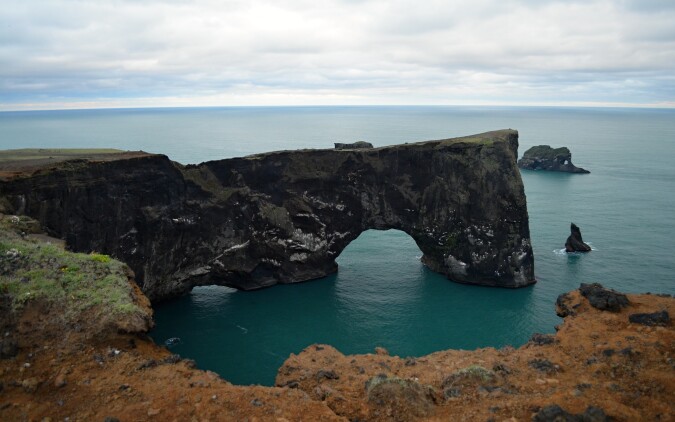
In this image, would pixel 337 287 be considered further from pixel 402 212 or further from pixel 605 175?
pixel 605 175

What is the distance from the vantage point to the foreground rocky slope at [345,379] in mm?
16656

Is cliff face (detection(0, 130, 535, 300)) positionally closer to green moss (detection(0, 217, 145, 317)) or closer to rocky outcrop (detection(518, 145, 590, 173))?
green moss (detection(0, 217, 145, 317))

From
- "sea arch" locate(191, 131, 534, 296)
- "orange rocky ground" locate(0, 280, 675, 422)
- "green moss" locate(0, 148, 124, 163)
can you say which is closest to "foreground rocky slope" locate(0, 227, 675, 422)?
"orange rocky ground" locate(0, 280, 675, 422)

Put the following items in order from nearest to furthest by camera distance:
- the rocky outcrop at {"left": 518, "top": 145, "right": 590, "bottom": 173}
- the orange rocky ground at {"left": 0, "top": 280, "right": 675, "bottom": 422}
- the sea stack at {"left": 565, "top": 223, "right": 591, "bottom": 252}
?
the orange rocky ground at {"left": 0, "top": 280, "right": 675, "bottom": 422} < the sea stack at {"left": 565, "top": 223, "right": 591, "bottom": 252} < the rocky outcrop at {"left": 518, "top": 145, "right": 590, "bottom": 173}

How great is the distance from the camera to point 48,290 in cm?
2273

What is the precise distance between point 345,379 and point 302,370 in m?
2.40

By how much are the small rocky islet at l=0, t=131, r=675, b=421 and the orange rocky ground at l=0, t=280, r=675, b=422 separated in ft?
0.17

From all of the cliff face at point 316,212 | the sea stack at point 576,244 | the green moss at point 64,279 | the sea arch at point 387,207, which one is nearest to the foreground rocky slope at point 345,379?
the green moss at point 64,279

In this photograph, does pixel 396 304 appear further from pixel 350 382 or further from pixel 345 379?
pixel 350 382

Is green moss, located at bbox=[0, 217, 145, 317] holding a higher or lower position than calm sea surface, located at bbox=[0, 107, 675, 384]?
higher

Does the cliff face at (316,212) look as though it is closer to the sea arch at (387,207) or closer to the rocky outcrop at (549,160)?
the sea arch at (387,207)

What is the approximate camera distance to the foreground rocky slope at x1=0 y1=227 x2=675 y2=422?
16656mm

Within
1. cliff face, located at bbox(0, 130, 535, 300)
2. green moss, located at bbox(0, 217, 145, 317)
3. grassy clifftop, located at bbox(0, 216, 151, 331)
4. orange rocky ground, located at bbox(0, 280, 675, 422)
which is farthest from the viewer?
cliff face, located at bbox(0, 130, 535, 300)

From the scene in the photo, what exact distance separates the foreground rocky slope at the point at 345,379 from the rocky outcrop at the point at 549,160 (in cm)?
13067
